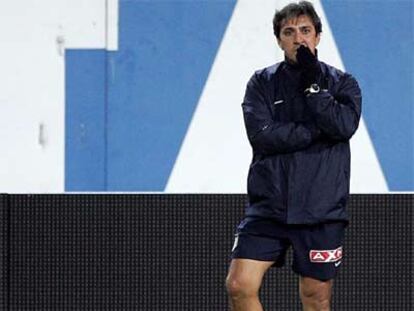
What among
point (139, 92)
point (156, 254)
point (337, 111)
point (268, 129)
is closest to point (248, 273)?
point (268, 129)

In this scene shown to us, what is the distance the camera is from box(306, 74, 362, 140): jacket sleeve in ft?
16.9

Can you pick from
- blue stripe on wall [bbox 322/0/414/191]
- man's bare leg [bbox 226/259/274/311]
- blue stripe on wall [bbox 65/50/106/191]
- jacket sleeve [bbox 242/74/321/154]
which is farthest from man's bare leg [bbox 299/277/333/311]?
blue stripe on wall [bbox 65/50/106/191]

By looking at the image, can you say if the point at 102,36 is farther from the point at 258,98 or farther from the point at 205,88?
the point at 258,98

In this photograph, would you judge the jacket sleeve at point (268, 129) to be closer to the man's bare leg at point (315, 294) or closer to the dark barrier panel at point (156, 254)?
the man's bare leg at point (315, 294)

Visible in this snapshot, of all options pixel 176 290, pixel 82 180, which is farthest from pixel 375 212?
pixel 82 180

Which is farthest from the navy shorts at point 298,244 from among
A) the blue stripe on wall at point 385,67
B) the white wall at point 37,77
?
the white wall at point 37,77

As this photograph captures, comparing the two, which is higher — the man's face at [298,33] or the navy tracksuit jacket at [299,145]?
the man's face at [298,33]

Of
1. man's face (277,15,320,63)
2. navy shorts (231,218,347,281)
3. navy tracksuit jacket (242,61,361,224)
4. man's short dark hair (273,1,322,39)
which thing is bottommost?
navy shorts (231,218,347,281)

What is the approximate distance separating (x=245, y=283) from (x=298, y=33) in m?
1.06

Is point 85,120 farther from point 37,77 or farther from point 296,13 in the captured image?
point 296,13

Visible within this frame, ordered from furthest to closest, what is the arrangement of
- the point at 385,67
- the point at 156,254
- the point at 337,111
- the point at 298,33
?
the point at 385,67 < the point at 156,254 < the point at 298,33 < the point at 337,111

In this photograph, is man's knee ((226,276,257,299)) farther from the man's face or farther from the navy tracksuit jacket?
the man's face

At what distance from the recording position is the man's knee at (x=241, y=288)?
17.1 feet

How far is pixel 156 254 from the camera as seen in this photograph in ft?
23.8
